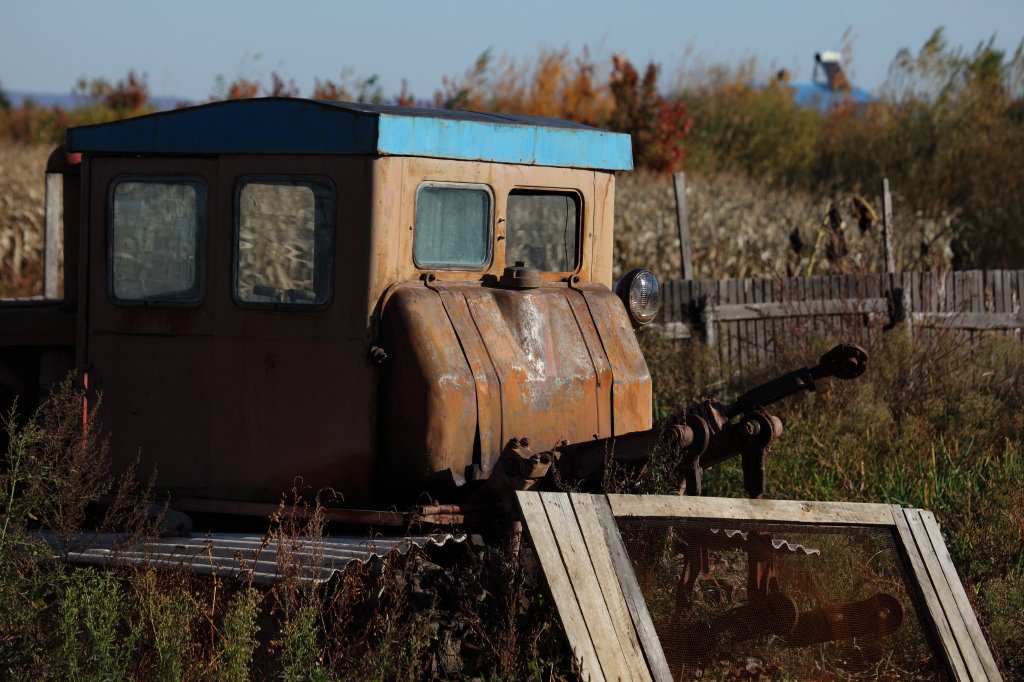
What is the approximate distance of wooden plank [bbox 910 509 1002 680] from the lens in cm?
512

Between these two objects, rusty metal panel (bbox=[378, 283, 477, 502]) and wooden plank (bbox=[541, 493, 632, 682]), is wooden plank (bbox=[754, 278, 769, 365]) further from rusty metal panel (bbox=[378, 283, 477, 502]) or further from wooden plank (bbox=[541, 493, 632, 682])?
wooden plank (bbox=[541, 493, 632, 682])

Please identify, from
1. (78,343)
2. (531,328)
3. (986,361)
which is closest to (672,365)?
(986,361)

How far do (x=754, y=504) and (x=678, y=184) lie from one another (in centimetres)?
736

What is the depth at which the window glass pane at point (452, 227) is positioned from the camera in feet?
18.1

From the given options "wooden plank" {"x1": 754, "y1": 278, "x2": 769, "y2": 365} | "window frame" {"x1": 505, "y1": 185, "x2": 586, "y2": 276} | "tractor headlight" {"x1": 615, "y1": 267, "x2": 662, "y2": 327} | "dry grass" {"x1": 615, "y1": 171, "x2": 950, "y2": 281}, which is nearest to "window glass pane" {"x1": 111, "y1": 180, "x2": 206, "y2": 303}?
"window frame" {"x1": 505, "y1": 185, "x2": 586, "y2": 276}

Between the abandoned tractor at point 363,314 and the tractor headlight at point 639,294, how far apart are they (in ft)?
0.06

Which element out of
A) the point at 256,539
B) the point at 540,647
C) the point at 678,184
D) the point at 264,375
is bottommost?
the point at 540,647

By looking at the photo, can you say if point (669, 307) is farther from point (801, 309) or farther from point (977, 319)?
point (977, 319)

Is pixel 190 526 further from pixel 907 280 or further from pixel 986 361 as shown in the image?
pixel 907 280

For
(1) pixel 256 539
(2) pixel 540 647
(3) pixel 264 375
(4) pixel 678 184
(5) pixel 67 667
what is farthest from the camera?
(4) pixel 678 184

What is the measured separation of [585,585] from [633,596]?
0.22 meters

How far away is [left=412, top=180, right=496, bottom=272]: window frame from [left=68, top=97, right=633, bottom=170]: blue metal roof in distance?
0.13m

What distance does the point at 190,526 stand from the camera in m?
5.41

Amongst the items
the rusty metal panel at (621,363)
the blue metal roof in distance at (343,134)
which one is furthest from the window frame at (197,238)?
the rusty metal panel at (621,363)
